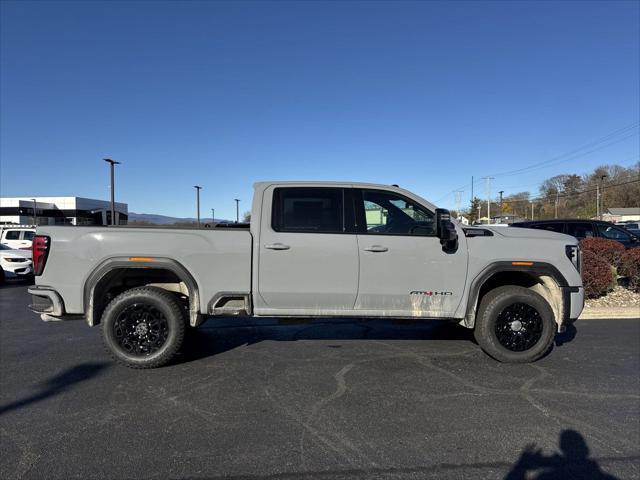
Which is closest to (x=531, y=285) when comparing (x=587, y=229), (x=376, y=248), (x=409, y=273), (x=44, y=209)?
(x=409, y=273)

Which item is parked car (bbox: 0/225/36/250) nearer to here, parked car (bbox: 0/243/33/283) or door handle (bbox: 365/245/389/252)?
parked car (bbox: 0/243/33/283)

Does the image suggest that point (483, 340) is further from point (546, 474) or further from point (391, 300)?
point (546, 474)

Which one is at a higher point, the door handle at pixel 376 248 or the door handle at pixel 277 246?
the door handle at pixel 277 246

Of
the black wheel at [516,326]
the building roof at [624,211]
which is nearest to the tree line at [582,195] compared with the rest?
the building roof at [624,211]

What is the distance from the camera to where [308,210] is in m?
5.11

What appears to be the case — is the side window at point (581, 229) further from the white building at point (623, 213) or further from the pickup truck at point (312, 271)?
the white building at point (623, 213)

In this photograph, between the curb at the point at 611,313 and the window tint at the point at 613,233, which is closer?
the curb at the point at 611,313

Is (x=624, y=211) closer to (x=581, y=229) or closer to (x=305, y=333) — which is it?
(x=581, y=229)

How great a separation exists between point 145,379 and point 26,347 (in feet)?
8.33

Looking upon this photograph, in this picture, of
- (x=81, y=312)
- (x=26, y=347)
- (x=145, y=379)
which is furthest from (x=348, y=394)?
(x=26, y=347)

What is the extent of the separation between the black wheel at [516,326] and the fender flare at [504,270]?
0.18 metres

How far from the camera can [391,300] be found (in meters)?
4.95

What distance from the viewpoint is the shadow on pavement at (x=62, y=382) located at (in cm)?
401

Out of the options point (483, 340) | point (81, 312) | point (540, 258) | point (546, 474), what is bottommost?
point (546, 474)
